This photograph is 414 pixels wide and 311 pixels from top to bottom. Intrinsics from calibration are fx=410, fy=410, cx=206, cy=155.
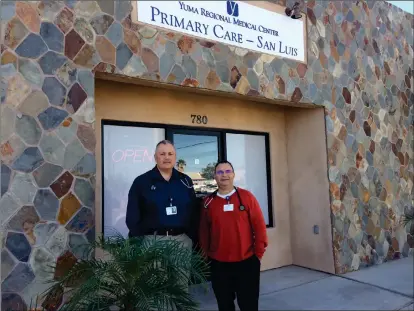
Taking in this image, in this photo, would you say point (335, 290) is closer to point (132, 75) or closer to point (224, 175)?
point (224, 175)

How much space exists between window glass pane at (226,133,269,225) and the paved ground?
110 cm

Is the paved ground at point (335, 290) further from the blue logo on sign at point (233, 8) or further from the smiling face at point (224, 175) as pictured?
the blue logo on sign at point (233, 8)

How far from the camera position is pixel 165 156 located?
375 centimetres

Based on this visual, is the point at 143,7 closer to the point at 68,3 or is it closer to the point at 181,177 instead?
the point at 68,3

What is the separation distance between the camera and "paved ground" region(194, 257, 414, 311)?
5.09 meters

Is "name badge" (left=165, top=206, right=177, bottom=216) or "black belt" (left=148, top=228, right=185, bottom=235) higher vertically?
"name badge" (left=165, top=206, right=177, bottom=216)

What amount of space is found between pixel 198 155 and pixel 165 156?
2348 millimetres

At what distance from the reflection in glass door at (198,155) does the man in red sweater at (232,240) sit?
2.04 meters

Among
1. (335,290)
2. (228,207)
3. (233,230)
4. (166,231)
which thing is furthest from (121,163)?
(335,290)

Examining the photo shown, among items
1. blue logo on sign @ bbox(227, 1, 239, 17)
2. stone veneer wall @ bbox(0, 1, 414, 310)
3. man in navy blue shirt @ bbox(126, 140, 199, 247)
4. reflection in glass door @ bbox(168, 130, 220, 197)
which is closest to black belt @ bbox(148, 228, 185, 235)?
man in navy blue shirt @ bbox(126, 140, 199, 247)

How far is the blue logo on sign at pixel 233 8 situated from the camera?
546cm

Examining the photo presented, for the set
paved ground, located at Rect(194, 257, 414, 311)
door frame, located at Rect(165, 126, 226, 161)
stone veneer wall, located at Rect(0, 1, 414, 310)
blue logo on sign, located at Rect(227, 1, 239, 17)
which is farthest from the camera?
door frame, located at Rect(165, 126, 226, 161)

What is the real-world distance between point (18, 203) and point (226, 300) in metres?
2.14

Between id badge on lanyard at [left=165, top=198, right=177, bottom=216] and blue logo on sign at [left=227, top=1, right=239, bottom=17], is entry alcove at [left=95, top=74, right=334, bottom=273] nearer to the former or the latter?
blue logo on sign at [left=227, top=1, right=239, bottom=17]
